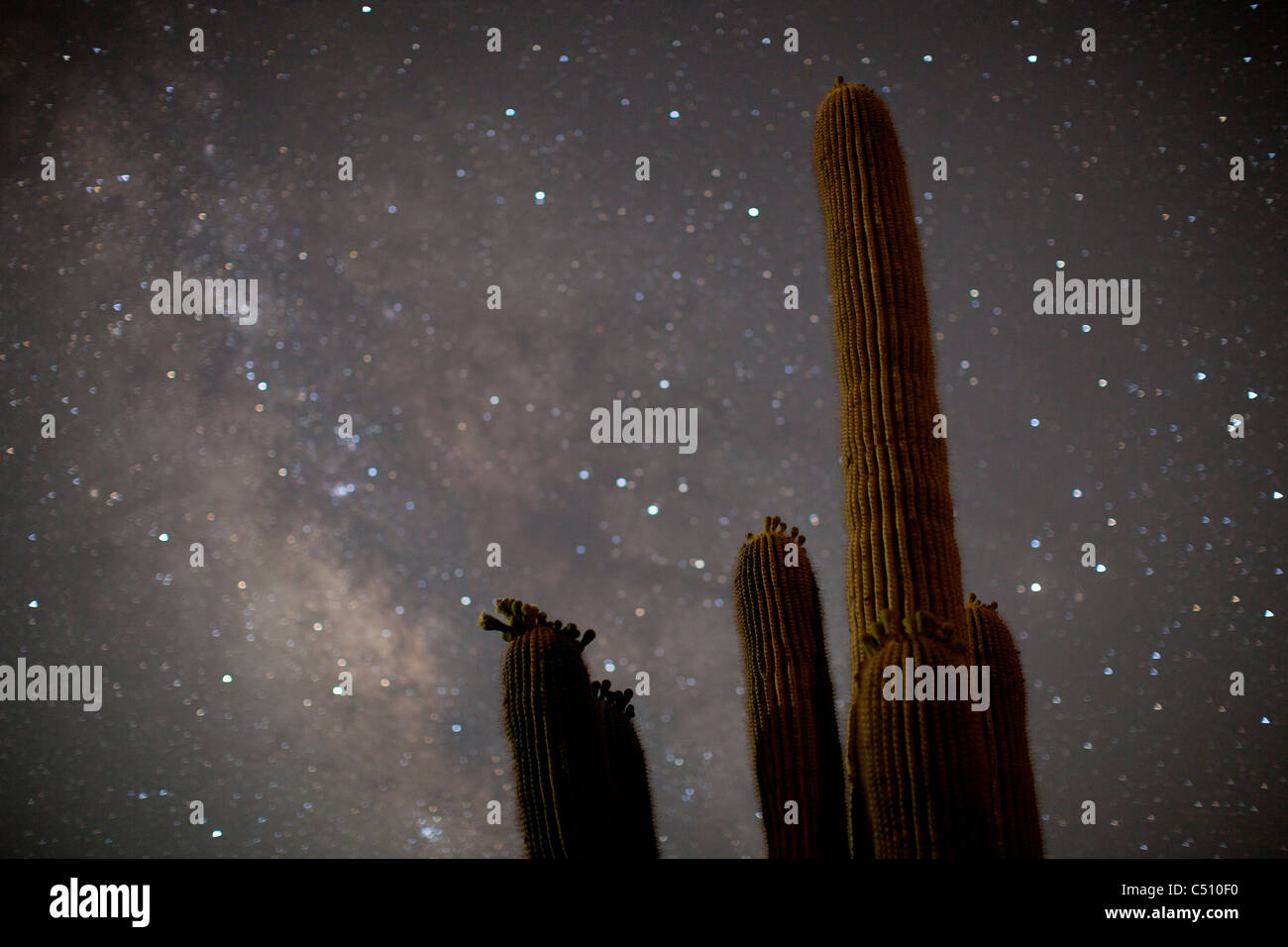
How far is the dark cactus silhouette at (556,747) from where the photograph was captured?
2.82 metres

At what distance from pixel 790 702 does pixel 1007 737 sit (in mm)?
859

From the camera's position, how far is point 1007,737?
3.35 metres

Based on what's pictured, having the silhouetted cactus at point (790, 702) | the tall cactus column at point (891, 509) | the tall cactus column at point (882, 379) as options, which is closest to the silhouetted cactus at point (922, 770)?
the tall cactus column at point (891, 509)

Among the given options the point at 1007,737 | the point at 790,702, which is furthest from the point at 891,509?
the point at 1007,737

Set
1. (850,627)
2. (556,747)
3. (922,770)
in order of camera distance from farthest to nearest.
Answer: (850,627), (556,747), (922,770)

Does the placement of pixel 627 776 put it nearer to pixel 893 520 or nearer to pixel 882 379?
pixel 893 520

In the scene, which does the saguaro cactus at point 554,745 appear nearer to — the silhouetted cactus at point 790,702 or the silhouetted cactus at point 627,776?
the silhouetted cactus at point 627,776

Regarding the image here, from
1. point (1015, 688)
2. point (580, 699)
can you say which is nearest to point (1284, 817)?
point (1015, 688)

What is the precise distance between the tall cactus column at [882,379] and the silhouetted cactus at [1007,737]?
44 cm

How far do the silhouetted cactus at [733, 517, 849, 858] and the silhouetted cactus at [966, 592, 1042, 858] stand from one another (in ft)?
1.95
